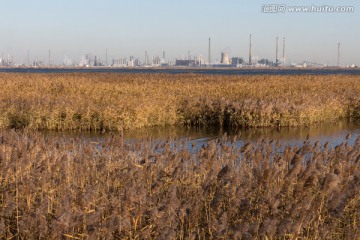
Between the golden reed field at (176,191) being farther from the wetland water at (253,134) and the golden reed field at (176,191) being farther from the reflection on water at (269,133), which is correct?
the reflection on water at (269,133)

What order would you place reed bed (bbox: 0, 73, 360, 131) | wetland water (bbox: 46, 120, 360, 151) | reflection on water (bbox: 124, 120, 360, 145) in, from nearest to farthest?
wetland water (bbox: 46, 120, 360, 151) → reflection on water (bbox: 124, 120, 360, 145) → reed bed (bbox: 0, 73, 360, 131)

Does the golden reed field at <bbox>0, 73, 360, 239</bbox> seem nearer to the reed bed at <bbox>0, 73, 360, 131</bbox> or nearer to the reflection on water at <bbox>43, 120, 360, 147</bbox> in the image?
the reflection on water at <bbox>43, 120, 360, 147</bbox>

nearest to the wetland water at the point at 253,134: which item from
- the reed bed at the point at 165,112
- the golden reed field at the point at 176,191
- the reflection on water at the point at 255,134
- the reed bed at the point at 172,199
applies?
the reflection on water at the point at 255,134

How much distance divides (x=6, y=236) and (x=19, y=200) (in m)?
0.62

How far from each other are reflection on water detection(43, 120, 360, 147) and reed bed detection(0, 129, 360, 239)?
8.44m

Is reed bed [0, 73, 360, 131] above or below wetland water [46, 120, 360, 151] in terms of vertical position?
above

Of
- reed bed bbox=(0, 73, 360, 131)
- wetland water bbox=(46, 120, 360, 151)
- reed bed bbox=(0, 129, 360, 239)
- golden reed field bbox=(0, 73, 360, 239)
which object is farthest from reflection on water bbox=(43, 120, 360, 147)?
reed bed bbox=(0, 129, 360, 239)

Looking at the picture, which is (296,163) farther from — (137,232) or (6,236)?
(6,236)

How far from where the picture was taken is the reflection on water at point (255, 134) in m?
17.5

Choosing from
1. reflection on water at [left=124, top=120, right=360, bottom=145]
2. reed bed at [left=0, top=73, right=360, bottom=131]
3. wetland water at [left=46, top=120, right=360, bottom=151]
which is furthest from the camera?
reed bed at [left=0, top=73, right=360, bottom=131]

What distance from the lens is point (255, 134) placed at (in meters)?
19.0

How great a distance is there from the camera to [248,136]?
18.4m

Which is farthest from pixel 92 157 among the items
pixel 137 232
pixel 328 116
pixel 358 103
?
pixel 358 103

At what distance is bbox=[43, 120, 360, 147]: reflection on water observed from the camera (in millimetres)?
17500
